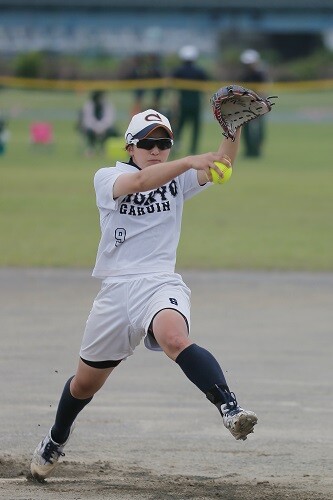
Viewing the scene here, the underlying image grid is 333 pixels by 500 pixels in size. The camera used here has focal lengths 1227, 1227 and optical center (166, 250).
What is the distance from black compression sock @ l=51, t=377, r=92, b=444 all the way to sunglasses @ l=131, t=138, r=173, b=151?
1296 millimetres

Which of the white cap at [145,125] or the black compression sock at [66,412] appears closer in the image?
the white cap at [145,125]

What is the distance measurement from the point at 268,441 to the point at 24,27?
49381 mm

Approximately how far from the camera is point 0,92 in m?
44.1

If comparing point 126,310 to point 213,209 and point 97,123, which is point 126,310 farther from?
point 97,123

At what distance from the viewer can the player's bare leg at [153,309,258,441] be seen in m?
5.86

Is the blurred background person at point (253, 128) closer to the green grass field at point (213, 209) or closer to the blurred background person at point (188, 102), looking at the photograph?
the green grass field at point (213, 209)

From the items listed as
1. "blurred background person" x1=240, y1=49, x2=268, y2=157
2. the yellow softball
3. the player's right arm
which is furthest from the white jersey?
"blurred background person" x1=240, y1=49, x2=268, y2=157

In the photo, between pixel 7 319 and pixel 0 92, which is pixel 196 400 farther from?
pixel 0 92

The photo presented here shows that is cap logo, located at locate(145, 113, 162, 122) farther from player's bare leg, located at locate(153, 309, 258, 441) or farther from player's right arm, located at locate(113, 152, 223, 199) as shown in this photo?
player's bare leg, located at locate(153, 309, 258, 441)

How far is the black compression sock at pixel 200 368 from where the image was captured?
5.89 meters

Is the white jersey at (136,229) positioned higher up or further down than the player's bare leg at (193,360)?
higher up

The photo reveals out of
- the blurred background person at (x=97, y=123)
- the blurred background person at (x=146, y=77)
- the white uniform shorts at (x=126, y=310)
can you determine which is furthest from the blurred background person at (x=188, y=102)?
the white uniform shorts at (x=126, y=310)

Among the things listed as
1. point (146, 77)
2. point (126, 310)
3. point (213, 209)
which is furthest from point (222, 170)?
point (146, 77)

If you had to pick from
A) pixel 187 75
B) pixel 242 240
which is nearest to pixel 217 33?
pixel 187 75
